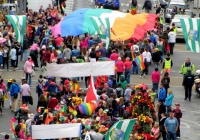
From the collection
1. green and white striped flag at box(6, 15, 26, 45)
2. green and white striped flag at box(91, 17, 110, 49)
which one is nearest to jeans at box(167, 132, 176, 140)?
green and white striped flag at box(91, 17, 110, 49)

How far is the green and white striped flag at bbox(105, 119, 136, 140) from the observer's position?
86.5 feet

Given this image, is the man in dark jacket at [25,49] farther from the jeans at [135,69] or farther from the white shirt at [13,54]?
the jeans at [135,69]

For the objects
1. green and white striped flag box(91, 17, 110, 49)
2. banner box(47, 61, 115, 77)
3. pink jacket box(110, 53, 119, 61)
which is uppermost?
green and white striped flag box(91, 17, 110, 49)

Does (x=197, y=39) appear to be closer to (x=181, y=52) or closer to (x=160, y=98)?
(x=160, y=98)

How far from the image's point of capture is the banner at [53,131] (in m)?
27.0

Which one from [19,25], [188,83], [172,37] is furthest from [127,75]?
[172,37]

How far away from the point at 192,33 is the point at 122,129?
11.3 meters

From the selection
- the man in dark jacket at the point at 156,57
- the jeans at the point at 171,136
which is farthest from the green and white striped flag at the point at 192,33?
the jeans at the point at 171,136

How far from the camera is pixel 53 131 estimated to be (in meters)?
27.0

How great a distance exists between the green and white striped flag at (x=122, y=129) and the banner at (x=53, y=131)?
4.50 feet

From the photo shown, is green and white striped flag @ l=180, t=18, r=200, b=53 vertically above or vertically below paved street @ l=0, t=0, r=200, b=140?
above

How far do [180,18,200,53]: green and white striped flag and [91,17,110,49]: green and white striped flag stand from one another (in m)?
6.61

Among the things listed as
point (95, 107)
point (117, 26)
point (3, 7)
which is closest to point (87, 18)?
point (117, 26)

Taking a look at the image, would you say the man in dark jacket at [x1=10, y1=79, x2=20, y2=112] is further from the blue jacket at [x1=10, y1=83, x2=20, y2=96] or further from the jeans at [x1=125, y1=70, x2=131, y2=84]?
the jeans at [x1=125, y1=70, x2=131, y2=84]
